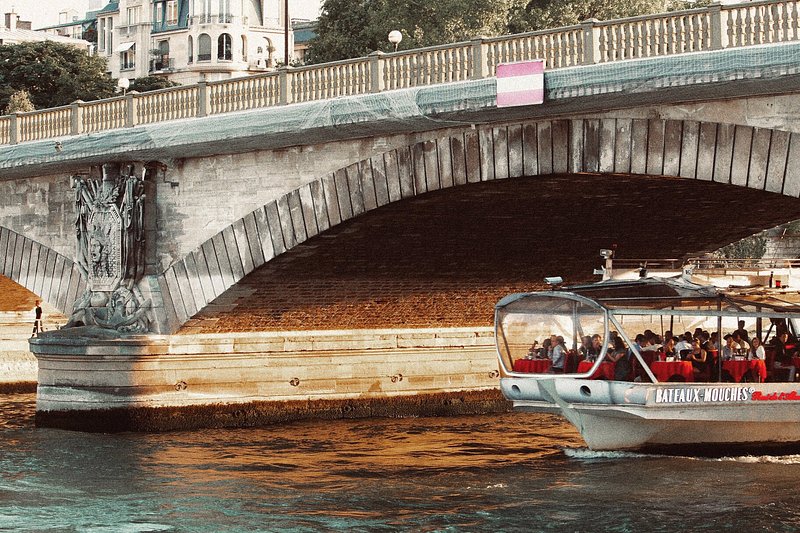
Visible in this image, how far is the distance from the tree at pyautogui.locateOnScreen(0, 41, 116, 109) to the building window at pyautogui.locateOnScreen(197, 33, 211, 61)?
68.2 ft

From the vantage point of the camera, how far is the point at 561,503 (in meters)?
23.2

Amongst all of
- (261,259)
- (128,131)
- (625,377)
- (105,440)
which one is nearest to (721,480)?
(625,377)

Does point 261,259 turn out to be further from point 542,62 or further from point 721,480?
point 721,480

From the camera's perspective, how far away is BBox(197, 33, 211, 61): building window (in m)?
94.6

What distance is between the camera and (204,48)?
9469 centimetres

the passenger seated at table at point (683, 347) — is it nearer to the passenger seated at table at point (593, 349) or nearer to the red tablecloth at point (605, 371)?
the passenger seated at table at point (593, 349)

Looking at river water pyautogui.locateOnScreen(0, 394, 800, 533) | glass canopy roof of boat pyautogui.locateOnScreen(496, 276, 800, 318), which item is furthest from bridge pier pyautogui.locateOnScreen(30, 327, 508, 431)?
glass canopy roof of boat pyautogui.locateOnScreen(496, 276, 800, 318)

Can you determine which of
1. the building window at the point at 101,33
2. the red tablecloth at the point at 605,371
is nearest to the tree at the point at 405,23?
the red tablecloth at the point at 605,371

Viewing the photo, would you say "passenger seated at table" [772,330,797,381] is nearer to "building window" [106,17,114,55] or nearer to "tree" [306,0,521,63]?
"tree" [306,0,521,63]

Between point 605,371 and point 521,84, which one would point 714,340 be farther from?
point 521,84

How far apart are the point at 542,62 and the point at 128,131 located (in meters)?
10.4

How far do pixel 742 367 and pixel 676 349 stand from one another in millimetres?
1128

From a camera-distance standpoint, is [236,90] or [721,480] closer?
[721,480]

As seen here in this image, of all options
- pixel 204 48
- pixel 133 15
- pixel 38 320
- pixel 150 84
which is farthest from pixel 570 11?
pixel 133 15
